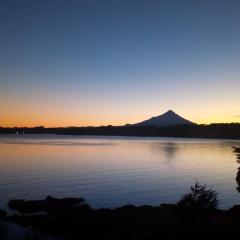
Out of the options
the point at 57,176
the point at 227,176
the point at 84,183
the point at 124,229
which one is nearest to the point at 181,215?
the point at 124,229

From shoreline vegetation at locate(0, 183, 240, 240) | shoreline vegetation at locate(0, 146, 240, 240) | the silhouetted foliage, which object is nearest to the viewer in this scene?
shoreline vegetation at locate(0, 146, 240, 240)

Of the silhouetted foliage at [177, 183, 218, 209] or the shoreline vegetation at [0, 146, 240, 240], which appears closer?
the shoreline vegetation at [0, 146, 240, 240]

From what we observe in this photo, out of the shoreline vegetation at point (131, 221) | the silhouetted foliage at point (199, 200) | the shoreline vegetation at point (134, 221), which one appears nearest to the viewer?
the shoreline vegetation at point (131, 221)

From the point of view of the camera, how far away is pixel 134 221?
22.9 meters

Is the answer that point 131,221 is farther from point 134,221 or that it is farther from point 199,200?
point 199,200

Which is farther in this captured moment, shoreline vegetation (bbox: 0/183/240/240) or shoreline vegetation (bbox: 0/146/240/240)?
shoreline vegetation (bbox: 0/183/240/240)

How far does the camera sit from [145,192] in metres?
40.7

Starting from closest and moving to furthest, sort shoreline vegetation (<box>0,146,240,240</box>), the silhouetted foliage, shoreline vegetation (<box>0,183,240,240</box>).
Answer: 1. shoreline vegetation (<box>0,146,240,240</box>)
2. shoreline vegetation (<box>0,183,240,240</box>)
3. the silhouetted foliage

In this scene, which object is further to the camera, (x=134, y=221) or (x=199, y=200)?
(x=199, y=200)

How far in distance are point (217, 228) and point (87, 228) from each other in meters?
7.83

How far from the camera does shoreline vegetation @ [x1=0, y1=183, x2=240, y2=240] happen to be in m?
16.5

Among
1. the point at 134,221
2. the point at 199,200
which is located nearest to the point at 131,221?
the point at 134,221

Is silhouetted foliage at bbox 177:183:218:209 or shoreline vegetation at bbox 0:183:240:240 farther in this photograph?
silhouetted foliage at bbox 177:183:218:209

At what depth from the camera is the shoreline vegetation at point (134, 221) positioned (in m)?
16.5
